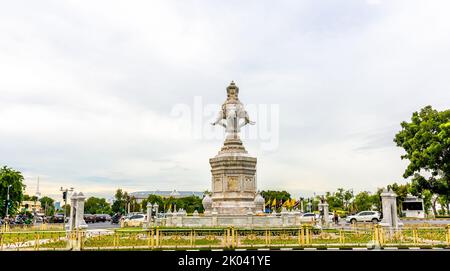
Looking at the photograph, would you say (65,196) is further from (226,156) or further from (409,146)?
(409,146)

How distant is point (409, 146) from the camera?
115 feet

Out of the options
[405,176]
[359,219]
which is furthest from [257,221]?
[359,219]

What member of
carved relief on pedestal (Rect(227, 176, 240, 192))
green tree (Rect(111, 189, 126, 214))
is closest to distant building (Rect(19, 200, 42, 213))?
green tree (Rect(111, 189, 126, 214))

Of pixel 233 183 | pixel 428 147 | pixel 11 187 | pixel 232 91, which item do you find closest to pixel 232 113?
pixel 232 91

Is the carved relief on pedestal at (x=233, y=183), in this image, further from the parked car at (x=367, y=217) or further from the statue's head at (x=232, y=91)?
the parked car at (x=367, y=217)

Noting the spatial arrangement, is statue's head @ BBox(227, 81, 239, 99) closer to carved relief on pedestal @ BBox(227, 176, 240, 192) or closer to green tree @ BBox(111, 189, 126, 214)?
carved relief on pedestal @ BBox(227, 176, 240, 192)

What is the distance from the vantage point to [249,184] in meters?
30.8

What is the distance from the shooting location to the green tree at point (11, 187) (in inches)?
1447

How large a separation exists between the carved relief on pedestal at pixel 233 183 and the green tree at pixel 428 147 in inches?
661

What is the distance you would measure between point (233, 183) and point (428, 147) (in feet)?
58.3

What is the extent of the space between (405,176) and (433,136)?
4619mm

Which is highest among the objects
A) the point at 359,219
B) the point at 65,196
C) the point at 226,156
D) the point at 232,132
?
the point at 232,132

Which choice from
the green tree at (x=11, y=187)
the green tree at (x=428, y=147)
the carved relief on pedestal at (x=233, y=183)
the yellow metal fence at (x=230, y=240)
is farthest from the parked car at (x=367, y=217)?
the green tree at (x=11, y=187)

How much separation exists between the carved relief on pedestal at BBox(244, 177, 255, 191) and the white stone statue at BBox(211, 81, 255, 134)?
5.02 m
